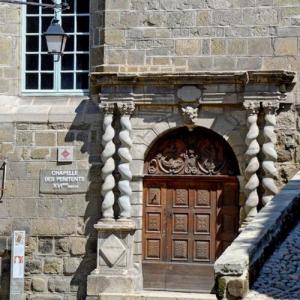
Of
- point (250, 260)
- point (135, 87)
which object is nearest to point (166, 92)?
point (135, 87)

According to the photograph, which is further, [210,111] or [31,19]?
[31,19]

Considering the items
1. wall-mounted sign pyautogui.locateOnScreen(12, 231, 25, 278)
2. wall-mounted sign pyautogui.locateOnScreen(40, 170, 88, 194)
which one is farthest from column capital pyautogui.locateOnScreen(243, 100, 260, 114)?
wall-mounted sign pyautogui.locateOnScreen(12, 231, 25, 278)

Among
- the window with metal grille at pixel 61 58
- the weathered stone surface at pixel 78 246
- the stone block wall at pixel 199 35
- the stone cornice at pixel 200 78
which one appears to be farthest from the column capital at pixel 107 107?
the weathered stone surface at pixel 78 246

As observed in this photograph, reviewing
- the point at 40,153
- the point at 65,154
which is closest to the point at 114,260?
the point at 65,154

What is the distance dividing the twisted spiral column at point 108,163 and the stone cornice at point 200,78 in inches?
16.7

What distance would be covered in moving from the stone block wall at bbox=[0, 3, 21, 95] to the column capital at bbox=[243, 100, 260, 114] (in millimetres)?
3898

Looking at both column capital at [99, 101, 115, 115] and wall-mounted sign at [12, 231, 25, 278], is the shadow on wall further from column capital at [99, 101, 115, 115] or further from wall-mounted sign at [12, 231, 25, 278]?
wall-mounted sign at [12, 231, 25, 278]

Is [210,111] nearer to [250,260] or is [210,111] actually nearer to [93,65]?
[93,65]

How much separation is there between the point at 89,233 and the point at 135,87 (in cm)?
241

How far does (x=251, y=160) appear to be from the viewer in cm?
1588

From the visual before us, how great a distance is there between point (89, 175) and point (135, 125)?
3.59ft

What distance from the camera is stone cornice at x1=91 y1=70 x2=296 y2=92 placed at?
52.1ft

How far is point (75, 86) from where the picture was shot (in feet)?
56.8

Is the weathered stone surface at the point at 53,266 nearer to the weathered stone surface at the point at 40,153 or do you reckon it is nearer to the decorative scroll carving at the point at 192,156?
the weathered stone surface at the point at 40,153
